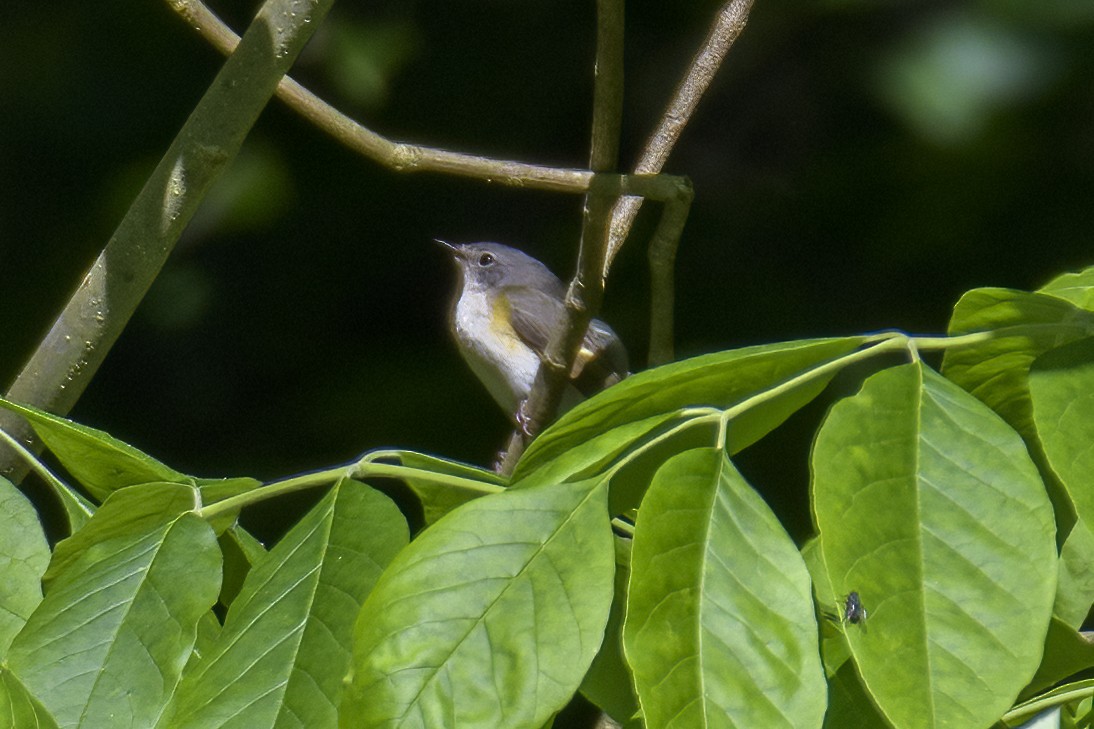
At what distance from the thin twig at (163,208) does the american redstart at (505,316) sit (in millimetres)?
2069

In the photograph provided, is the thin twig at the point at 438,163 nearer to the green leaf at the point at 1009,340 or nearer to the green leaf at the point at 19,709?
the green leaf at the point at 1009,340

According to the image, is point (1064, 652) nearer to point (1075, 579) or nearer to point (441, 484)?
point (1075, 579)

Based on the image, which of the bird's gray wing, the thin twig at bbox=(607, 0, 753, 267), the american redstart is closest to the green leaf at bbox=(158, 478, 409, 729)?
the thin twig at bbox=(607, 0, 753, 267)

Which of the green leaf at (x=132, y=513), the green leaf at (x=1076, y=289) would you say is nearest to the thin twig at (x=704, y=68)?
the green leaf at (x=1076, y=289)

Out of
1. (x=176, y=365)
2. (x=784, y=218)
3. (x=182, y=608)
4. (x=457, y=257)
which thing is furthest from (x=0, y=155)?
(x=182, y=608)

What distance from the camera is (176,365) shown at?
11.7ft

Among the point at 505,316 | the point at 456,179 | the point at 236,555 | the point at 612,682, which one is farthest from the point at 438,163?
the point at 505,316

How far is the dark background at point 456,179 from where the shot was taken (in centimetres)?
336

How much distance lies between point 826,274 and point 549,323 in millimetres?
912

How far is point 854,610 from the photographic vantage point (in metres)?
0.71

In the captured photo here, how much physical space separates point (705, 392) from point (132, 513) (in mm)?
426

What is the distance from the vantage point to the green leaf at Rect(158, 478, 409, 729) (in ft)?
2.42

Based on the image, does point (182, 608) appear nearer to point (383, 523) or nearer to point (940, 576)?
point (383, 523)

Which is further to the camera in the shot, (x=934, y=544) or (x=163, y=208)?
(x=163, y=208)
